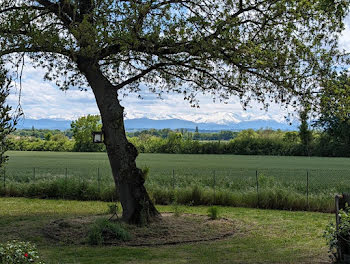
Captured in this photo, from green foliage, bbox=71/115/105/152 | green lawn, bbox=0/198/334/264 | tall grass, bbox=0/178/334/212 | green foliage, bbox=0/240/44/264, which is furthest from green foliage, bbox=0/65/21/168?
green foliage, bbox=71/115/105/152

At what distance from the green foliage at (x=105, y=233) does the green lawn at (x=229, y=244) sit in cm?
42

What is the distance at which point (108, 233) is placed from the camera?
10.7 metres

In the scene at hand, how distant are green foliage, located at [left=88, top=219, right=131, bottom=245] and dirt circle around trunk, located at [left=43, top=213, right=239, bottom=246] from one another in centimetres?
11

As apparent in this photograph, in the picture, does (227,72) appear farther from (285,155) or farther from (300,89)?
(285,155)

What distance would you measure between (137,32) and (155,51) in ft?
3.67

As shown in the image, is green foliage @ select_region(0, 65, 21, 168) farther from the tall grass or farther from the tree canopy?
the tall grass

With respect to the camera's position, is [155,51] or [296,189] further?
[296,189]

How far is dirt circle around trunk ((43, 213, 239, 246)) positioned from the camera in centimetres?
1054

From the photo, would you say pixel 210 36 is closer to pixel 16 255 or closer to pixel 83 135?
pixel 16 255

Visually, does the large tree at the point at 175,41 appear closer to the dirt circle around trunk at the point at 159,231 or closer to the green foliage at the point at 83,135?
the dirt circle around trunk at the point at 159,231

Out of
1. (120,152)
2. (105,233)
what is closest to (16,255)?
(105,233)

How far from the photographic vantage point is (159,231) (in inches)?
445

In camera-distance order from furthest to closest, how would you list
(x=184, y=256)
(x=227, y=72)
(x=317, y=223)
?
(x=317, y=223), (x=227, y=72), (x=184, y=256)

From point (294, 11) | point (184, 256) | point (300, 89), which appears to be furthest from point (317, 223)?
point (294, 11)
